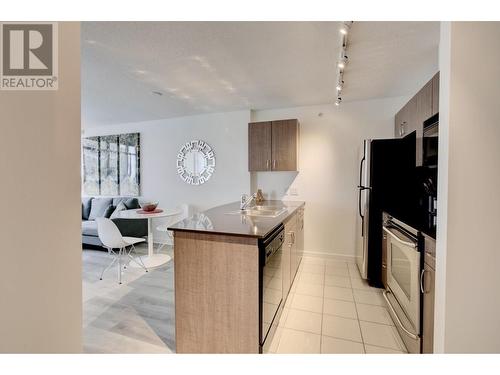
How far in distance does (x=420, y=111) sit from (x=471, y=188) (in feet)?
5.38

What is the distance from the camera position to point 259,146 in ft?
11.8

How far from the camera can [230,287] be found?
1.50 m

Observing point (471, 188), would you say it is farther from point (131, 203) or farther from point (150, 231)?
point (131, 203)

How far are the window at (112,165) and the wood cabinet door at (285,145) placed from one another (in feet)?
10.2

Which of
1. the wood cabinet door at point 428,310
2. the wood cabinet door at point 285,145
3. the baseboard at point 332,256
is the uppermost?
the wood cabinet door at point 285,145

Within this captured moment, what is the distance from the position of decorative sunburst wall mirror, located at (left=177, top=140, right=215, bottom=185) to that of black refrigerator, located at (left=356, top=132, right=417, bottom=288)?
8.79ft

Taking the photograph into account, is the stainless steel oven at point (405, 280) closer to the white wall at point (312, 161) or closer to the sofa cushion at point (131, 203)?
the white wall at point (312, 161)

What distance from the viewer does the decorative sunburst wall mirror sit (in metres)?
4.22

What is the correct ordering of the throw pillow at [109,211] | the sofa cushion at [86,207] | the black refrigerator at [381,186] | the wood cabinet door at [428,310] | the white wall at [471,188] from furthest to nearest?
the sofa cushion at [86,207]
the throw pillow at [109,211]
the black refrigerator at [381,186]
the wood cabinet door at [428,310]
the white wall at [471,188]

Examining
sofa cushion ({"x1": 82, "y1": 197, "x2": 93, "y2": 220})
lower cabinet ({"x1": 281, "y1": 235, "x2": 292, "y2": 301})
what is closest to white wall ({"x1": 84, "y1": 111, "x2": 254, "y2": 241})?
sofa cushion ({"x1": 82, "y1": 197, "x2": 93, "y2": 220})

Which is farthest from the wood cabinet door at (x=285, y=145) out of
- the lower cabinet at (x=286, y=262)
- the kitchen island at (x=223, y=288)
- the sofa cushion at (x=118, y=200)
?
the sofa cushion at (x=118, y=200)

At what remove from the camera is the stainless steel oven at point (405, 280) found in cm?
152

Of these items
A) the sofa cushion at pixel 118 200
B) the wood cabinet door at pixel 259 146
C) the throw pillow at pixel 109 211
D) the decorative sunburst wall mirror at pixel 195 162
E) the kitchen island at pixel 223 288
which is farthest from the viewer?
the sofa cushion at pixel 118 200
